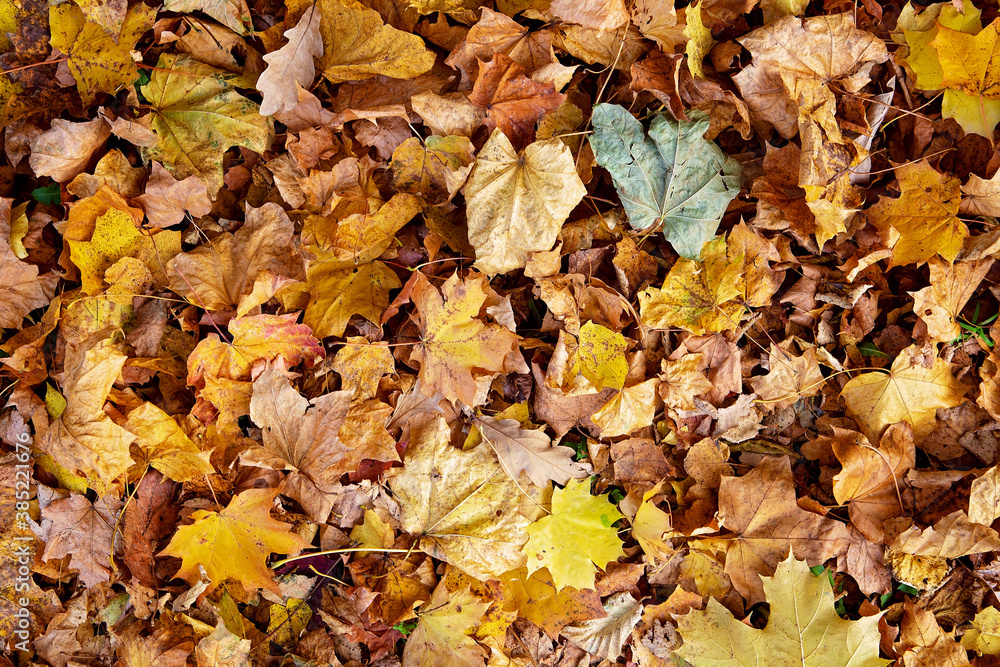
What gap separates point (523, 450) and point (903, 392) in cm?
118

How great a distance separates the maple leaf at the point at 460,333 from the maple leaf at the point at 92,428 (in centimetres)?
85

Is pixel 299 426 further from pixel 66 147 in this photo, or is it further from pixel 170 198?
pixel 66 147

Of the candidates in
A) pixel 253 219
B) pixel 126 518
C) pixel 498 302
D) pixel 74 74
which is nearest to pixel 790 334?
pixel 498 302

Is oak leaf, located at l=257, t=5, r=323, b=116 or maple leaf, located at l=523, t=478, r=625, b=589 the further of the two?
maple leaf, located at l=523, t=478, r=625, b=589

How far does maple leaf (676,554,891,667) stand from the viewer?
169 cm

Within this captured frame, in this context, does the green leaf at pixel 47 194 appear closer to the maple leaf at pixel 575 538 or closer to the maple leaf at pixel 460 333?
the maple leaf at pixel 460 333

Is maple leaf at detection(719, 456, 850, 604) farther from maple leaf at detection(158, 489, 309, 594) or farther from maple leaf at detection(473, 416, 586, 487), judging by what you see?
maple leaf at detection(158, 489, 309, 594)

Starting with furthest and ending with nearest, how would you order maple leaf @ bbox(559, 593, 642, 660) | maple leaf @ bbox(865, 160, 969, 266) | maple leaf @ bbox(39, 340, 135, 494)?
maple leaf @ bbox(559, 593, 642, 660)
maple leaf @ bbox(865, 160, 969, 266)
maple leaf @ bbox(39, 340, 135, 494)

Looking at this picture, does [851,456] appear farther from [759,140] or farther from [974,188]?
[759,140]

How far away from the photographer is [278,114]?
164 centimetres

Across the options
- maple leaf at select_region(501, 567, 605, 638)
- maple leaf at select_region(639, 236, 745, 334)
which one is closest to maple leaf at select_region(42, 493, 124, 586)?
maple leaf at select_region(501, 567, 605, 638)

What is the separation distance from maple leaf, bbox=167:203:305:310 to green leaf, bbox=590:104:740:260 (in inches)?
36.8

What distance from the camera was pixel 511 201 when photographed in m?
1.58

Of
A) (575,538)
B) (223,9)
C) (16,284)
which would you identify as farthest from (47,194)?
(575,538)
